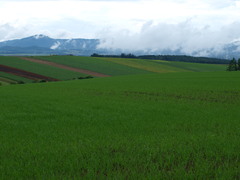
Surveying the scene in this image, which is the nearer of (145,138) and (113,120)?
(145,138)

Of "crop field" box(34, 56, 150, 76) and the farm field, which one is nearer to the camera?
"crop field" box(34, 56, 150, 76)

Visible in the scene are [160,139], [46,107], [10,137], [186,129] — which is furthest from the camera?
[46,107]

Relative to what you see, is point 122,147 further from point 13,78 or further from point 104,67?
point 104,67

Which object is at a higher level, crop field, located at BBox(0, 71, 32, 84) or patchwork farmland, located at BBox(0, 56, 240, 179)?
patchwork farmland, located at BBox(0, 56, 240, 179)

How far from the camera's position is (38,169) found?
282 inches

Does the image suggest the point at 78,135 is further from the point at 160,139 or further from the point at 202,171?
the point at 202,171

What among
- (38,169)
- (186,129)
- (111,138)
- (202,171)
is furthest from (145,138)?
(38,169)

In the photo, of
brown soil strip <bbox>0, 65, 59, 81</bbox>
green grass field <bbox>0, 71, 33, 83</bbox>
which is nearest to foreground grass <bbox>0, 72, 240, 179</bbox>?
green grass field <bbox>0, 71, 33, 83</bbox>

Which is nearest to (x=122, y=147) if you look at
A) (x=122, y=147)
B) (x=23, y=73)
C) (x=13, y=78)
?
(x=122, y=147)

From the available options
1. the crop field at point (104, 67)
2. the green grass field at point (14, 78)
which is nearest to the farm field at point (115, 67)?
the crop field at point (104, 67)

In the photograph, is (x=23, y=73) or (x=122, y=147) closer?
(x=122, y=147)

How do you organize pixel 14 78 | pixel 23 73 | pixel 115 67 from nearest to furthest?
pixel 14 78 → pixel 23 73 → pixel 115 67

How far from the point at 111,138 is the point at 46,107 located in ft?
33.7

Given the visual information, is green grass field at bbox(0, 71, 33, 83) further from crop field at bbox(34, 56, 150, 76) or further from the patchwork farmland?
the patchwork farmland
